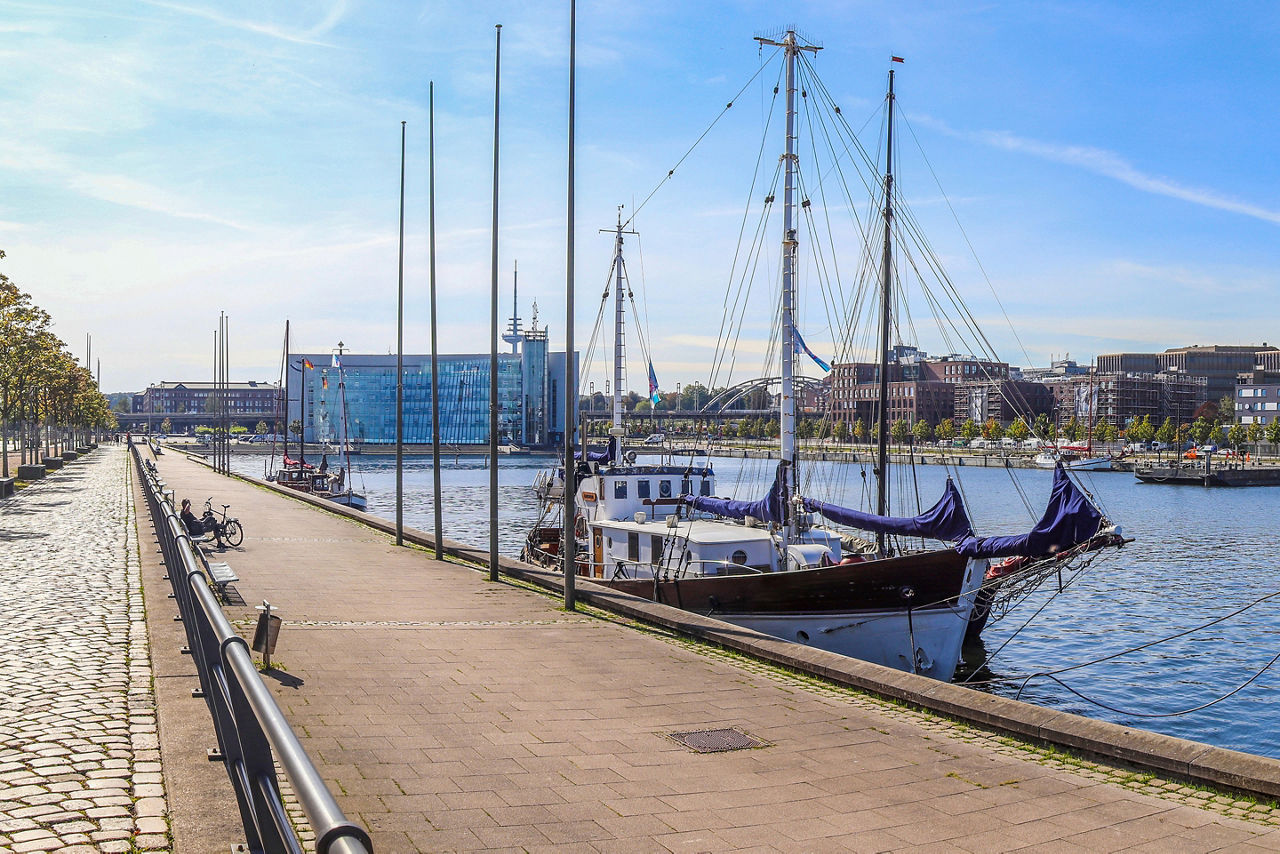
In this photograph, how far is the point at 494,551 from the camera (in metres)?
21.0

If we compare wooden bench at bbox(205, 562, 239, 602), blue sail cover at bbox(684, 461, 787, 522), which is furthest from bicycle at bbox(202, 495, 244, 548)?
blue sail cover at bbox(684, 461, 787, 522)

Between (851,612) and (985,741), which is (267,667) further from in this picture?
(851,612)

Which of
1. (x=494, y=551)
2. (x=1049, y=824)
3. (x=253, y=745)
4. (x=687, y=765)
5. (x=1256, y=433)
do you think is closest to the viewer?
(x=253, y=745)

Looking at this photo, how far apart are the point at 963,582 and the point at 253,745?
56.8ft

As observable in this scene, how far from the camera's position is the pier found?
7105 mm

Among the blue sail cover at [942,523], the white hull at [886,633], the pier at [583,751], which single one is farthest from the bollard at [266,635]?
the blue sail cover at [942,523]

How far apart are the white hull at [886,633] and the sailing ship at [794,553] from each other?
0.07 ft

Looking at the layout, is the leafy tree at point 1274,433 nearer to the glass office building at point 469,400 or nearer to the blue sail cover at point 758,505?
the glass office building at point 469,400

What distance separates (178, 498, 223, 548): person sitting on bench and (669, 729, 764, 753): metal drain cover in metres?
17.9

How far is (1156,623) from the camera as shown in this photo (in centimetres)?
3050

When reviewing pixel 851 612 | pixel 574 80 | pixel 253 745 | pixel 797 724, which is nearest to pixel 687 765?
pixel 797 724

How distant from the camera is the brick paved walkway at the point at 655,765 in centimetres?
718

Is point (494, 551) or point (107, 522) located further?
point (107, 522)

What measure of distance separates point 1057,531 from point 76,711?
50.9 ft
